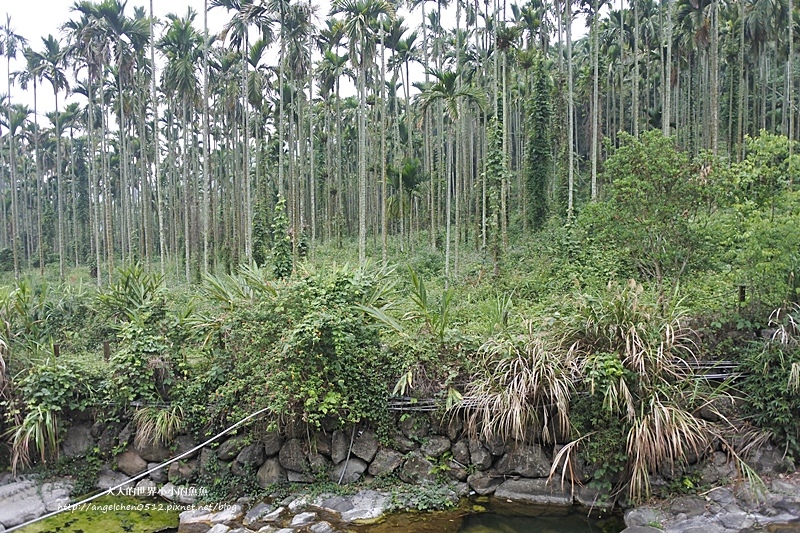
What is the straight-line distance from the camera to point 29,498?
697 centimetres

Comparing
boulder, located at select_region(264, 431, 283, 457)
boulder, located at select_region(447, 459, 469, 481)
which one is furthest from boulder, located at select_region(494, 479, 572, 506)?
boulder, located at select_region(264, 431, 283, 457)

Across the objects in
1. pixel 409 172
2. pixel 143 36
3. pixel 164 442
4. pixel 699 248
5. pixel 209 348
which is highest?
pixel 143 36

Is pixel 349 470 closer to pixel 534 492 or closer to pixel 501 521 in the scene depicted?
pixel 501 521

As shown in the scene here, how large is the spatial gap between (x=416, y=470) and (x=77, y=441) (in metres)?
4.72

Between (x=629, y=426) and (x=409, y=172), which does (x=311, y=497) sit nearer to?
(x=629, y=426)

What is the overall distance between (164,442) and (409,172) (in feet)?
35.6

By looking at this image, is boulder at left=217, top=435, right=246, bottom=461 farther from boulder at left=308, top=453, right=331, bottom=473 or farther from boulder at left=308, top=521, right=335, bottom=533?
boulder at left=308, top=521, right=335, bottom=533

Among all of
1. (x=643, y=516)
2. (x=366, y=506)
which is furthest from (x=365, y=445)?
(x=643, y=516)

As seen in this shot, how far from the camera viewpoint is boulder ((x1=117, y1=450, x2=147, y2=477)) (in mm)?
7406

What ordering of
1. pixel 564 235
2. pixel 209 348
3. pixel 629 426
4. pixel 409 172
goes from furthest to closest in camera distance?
pixel 409 172 < pixel 564 235 < pixel 209 348 < pixel 629 426

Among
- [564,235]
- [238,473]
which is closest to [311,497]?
[238,473]

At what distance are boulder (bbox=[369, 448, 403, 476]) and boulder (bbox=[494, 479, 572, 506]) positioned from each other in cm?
127

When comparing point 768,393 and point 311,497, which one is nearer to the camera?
point 768,393

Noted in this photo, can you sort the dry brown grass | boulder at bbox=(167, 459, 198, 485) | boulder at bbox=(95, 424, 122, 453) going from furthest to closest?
boulder at bbox=(95, 424, 122, 453)
boulder at bbox=(167, 459, 198, 485)
the dry brown grass
